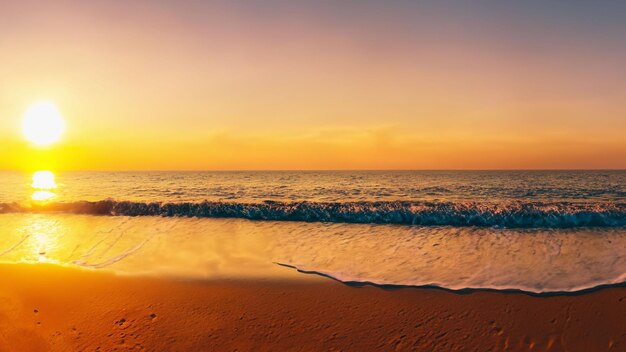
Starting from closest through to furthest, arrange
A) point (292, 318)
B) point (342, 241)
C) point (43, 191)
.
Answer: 1. point (292, 318)
2. point (342, 241)
3. point (43, 191)

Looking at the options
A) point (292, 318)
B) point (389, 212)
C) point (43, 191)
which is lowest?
point (43, 191)

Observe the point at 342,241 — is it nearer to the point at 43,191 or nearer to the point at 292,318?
the point at 292,318

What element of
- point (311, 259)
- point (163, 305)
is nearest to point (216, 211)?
point (311, 259)

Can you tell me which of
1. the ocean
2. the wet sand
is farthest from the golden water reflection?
the wet sand

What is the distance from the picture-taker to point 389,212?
1650cm

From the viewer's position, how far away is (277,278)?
27.2ft

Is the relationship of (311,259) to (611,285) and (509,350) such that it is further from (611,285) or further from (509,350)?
(611,285)

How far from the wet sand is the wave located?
8.05 meters

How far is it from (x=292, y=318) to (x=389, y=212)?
36.6ft

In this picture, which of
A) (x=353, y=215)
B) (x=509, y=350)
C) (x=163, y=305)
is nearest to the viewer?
(x=509, y=350)

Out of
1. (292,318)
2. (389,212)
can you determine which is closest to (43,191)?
(389,212)

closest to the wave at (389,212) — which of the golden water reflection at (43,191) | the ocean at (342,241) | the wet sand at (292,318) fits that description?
the ocean at (342,241)

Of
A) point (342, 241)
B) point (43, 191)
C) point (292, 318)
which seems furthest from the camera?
point (43, 191)

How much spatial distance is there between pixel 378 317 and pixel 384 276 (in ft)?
7.02
